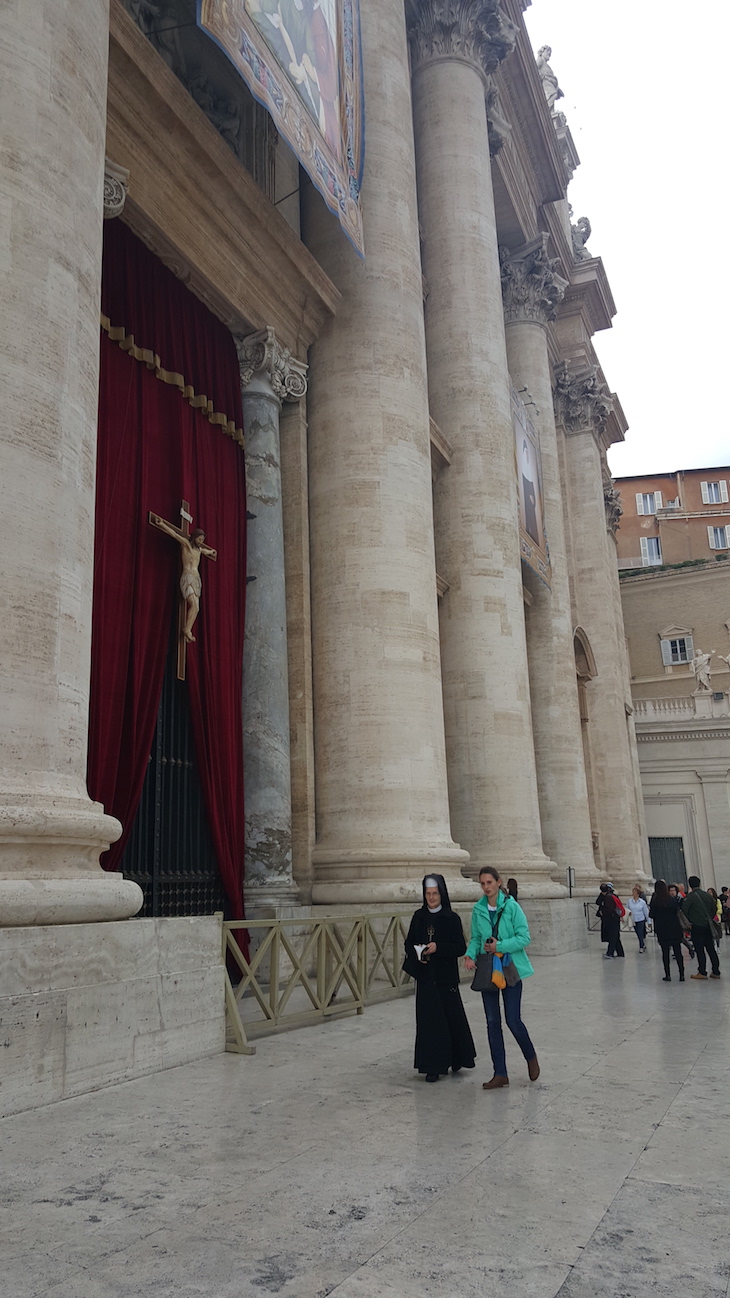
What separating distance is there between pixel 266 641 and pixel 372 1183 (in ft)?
29.8

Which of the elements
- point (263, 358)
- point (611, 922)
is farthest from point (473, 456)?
point (611, 922)

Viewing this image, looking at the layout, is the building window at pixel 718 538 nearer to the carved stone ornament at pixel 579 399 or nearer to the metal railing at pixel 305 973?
the carved stone ornament at pixel 579 399

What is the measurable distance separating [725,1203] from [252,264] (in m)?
12.1

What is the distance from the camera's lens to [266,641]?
42.0 feet

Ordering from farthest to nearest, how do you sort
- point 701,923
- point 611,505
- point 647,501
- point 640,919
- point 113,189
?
1. point 647,501
2. point 611,505
3. point 640,919
4. point 701,923
5. point 113,189

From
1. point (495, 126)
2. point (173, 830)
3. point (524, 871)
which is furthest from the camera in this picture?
point (495, 126)

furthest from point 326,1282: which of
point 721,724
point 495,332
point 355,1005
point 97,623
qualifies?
point 721,724

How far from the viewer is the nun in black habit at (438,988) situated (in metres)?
6.44

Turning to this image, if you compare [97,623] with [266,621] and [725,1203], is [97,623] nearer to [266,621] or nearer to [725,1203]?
[266,621]

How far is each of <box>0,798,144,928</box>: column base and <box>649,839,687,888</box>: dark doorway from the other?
37.6 m

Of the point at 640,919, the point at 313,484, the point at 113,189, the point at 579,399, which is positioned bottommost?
the point at 640,919

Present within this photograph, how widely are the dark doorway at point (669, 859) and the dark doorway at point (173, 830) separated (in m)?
33.0

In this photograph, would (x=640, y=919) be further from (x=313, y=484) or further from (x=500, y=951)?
(x=500, y=951)

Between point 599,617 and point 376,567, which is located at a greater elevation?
point 599,617
